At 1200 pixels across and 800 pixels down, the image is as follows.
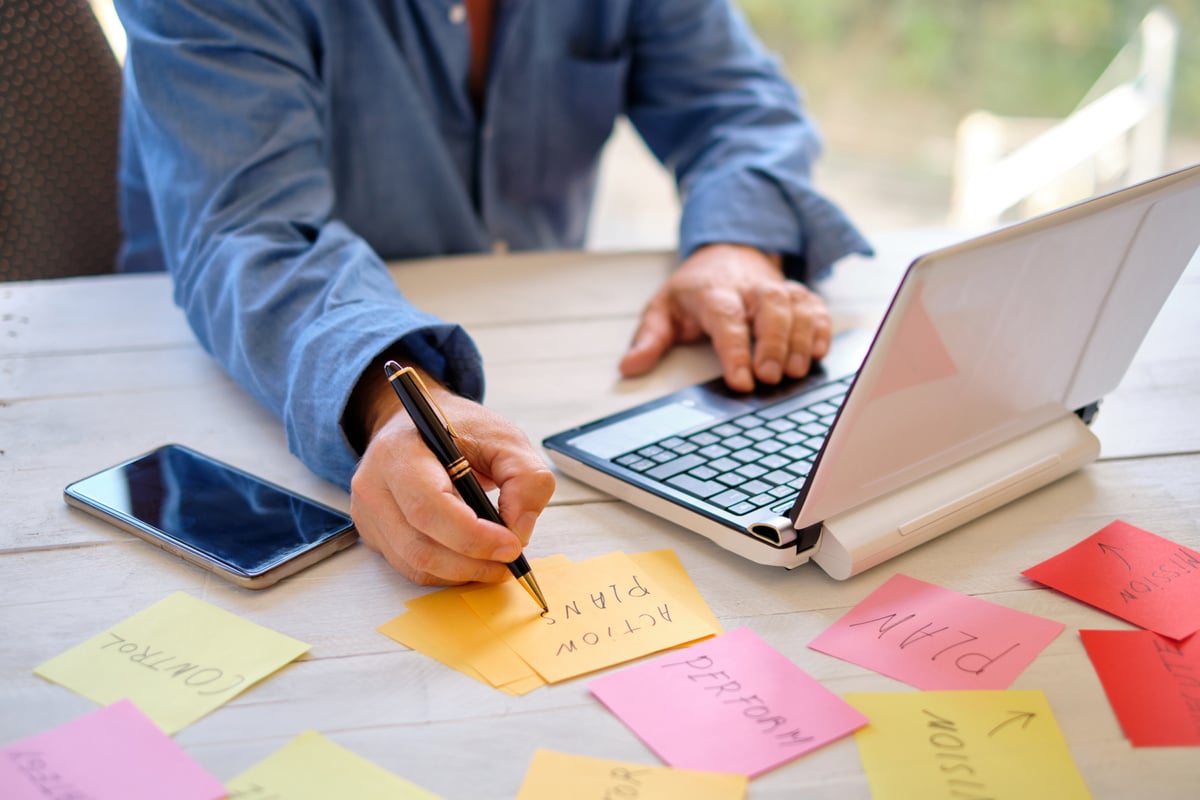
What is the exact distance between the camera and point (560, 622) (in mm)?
580

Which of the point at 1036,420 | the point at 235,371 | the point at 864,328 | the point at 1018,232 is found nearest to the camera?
the point at 1018,232

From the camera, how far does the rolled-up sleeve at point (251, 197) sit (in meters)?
0.79

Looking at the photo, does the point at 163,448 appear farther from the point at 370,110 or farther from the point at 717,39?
the point at 717,39

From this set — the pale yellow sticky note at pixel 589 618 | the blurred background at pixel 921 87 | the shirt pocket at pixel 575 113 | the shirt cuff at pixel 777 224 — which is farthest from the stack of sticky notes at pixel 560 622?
Result: the blurred background at pixel 921 87

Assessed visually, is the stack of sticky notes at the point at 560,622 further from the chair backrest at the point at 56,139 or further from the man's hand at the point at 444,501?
the chair backrest at the point at 56,139

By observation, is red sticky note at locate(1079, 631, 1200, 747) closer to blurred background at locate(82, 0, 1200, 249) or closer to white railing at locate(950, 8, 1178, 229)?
white railing at locate(950, 8, 1178, 229)

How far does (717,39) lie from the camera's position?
1288 mm

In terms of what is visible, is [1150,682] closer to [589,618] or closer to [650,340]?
[589,618]

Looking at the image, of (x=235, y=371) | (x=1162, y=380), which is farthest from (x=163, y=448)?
(x=1162, y=380)

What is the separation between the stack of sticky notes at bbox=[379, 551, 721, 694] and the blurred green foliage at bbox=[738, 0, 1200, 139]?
3844 millimetres

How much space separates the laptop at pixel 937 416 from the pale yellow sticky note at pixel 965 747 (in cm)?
11

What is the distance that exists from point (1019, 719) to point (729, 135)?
2.77ft

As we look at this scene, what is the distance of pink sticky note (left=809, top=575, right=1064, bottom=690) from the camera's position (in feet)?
1.79

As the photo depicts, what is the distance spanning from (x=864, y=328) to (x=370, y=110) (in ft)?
1.88
